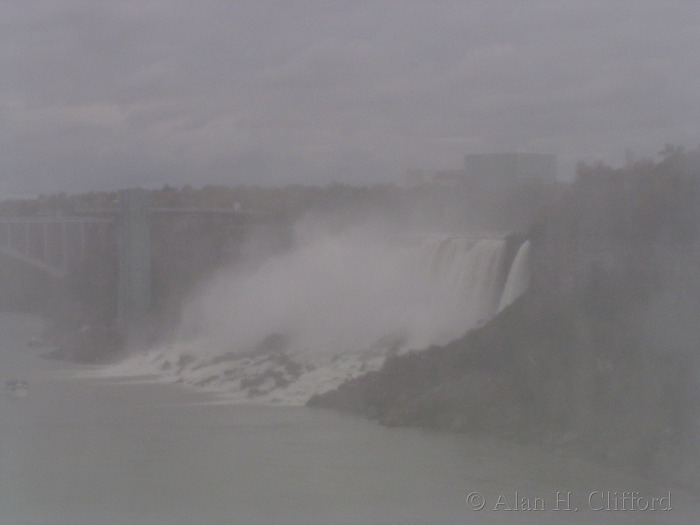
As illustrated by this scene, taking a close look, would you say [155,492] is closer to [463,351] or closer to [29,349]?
[463,351]

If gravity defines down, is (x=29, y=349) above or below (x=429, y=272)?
below

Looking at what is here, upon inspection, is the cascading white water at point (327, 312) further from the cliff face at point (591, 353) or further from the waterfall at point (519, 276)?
the cliff face at point (591, 353)

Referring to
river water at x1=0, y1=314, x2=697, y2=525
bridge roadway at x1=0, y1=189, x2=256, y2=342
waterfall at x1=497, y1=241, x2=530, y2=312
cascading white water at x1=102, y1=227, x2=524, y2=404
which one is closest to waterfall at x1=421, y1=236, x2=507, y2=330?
cascading white water at x1=102, y1=227, x2=524, y2=404

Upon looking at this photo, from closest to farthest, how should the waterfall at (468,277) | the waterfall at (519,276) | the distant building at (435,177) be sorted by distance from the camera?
the waterfall at (519,276) → the waterfall at (468,277) → the distant building at (435,177)

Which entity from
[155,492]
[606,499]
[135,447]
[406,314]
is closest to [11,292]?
[406,314]

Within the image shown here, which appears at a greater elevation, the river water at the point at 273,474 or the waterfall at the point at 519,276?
the waterfall at the point at 519,276

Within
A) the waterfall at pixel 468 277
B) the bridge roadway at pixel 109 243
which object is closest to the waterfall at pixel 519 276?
the waterfall at pixel 468 277
